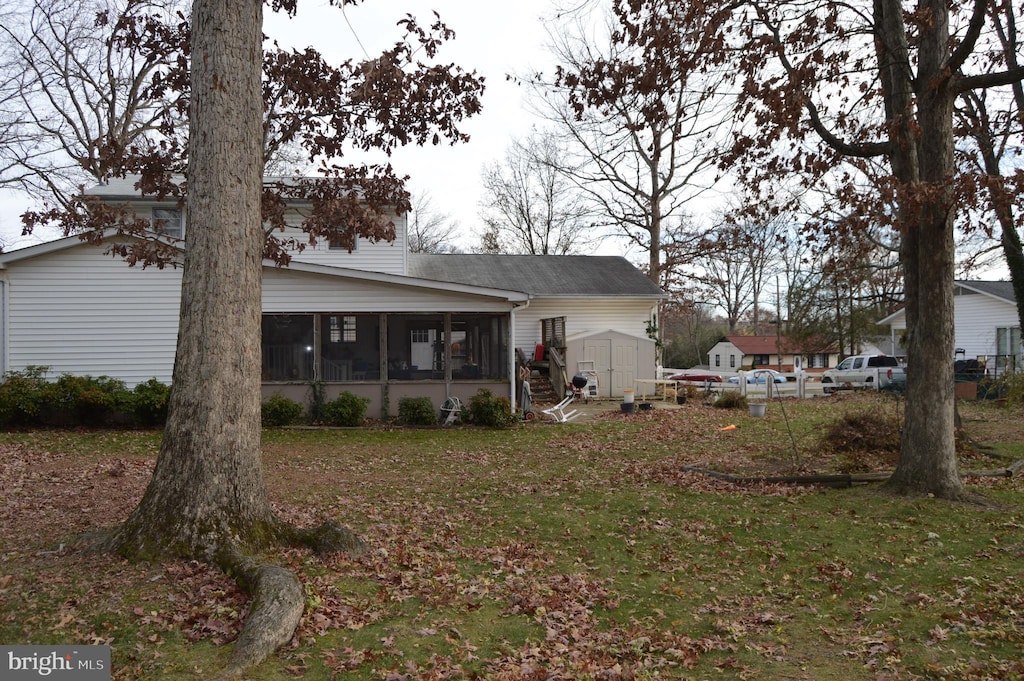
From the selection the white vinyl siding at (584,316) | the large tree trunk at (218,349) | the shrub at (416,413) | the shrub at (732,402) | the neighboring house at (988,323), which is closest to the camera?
the large tree trunk at (218,349)

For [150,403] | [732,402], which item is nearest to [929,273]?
[732,402]

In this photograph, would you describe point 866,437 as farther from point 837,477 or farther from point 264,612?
point 264,612

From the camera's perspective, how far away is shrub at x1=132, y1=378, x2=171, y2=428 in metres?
16.2

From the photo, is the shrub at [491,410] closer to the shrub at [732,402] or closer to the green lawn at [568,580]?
the green lawn at [568,580]

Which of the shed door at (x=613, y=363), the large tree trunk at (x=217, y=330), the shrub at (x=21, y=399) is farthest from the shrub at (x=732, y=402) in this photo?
the large tree trunk at (x=217, y=330)

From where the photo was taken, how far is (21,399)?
615 inches

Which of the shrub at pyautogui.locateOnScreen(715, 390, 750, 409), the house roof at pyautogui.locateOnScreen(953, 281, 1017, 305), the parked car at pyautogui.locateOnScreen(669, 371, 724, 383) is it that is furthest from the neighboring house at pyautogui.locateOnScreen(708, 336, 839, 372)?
the shrub at pyautogui.locateOnScreen(715, 390, 750, 409)

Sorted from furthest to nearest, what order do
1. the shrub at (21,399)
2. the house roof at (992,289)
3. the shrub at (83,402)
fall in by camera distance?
the house roof at (992,289), the shrub at (83,402), the shrub at (21,399)

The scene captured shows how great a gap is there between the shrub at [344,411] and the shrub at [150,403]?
351 centimetres

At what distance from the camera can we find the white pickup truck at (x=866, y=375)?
27672 mm

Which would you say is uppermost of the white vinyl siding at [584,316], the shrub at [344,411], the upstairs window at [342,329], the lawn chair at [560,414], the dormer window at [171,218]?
the dormer window at [171,218]

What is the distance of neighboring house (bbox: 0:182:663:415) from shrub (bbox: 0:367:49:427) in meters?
1.02

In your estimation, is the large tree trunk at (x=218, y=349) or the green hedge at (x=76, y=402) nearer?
the large tree trunk at (x=218, y=349)

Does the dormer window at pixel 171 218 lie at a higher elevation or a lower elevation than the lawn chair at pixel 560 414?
higher
